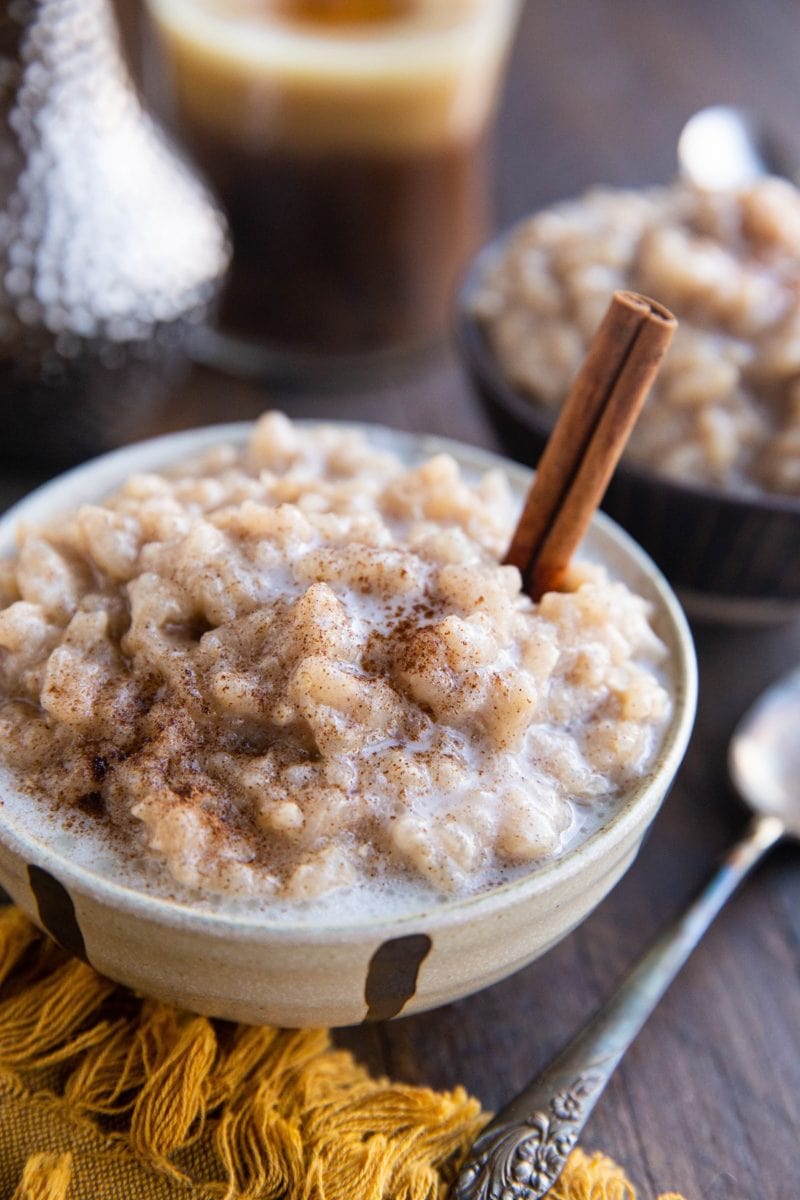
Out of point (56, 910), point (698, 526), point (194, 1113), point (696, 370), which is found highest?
point (696, 370)

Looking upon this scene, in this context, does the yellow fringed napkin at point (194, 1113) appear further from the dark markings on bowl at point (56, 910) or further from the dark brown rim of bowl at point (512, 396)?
the dark brown rim of bowl at point (512, 396)

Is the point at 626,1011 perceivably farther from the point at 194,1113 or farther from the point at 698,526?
the point at 698,526

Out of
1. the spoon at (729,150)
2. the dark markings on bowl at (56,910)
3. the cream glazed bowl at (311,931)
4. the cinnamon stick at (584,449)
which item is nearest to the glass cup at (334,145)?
the spoon at (729,150)

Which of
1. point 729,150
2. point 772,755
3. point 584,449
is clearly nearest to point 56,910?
point 584,449

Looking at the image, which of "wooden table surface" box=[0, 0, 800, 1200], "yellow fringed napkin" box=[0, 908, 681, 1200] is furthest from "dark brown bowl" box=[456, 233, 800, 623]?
"yellow fringed napkin" box=[0, 908, 681, 1200]

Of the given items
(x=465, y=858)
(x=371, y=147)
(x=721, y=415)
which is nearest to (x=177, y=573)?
(x=465, y=858)

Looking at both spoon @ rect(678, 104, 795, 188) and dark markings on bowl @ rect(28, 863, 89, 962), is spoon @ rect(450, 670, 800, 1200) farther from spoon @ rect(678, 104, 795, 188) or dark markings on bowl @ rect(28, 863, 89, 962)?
spoon @ rect(678, 104, 795, 188)

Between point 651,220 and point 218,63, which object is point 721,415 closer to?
point 651,220
